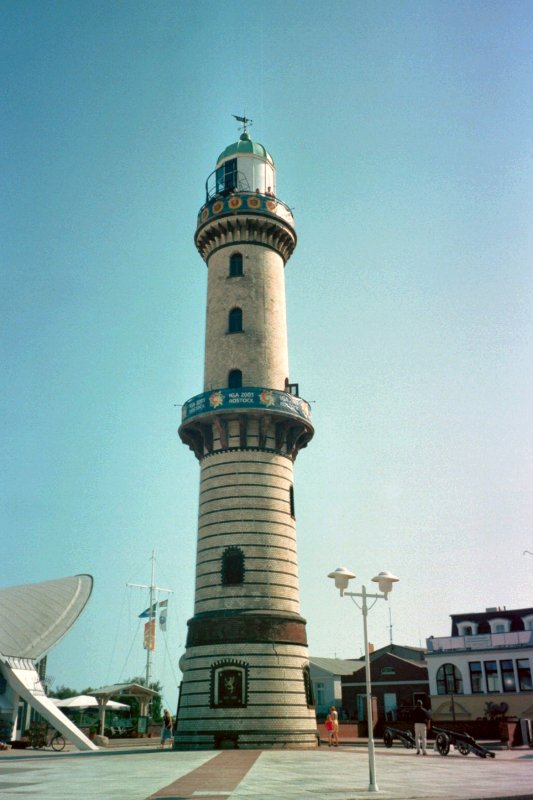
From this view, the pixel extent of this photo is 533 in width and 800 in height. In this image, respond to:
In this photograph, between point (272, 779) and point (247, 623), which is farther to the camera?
point (247, 623)

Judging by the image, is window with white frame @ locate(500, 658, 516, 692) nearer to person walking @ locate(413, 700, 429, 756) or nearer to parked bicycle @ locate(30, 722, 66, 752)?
person walking @ locate(413, 700, 429, 756)

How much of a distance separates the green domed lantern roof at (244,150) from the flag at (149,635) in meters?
52.4

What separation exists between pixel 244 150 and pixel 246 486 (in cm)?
2282

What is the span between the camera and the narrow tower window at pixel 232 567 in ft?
121

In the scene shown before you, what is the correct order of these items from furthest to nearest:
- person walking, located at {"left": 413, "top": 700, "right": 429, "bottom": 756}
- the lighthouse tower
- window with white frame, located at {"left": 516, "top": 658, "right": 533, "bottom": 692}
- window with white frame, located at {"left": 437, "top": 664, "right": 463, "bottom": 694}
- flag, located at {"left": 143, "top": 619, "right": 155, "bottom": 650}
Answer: flag, located at {"left": 143, "top": 619, "right": 155, "bottom": 650}
window with white frame, located at {"left": 437, "top": 664, "right": 463, "bottom": 694}
window with white frame, located at {"left": 516, "top": 658, "right": 533, "bottom": 692}
the lighthouse tower
person walking, located at {"left": 413, "top": 700, "right": 429, "bottom": 756}

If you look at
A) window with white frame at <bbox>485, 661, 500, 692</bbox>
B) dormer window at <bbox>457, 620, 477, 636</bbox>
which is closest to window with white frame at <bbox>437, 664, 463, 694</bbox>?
window with white frame at <bbox>485, 661, 500, 692</bbox>

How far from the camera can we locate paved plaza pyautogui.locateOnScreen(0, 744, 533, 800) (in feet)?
48.2

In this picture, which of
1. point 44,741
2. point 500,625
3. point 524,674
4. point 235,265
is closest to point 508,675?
point 524,674

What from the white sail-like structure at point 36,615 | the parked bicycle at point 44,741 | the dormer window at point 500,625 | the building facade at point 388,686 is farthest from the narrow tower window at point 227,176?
the building facade at point 388,686

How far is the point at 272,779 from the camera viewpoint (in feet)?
59.4

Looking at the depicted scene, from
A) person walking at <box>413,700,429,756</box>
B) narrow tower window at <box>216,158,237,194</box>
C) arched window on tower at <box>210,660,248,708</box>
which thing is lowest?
person walking at <box>413,700,429,756</box>

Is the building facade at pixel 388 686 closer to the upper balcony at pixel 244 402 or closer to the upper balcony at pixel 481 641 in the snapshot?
the upper balcony at pixel 481 641

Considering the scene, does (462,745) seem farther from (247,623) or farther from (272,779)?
(272,779)

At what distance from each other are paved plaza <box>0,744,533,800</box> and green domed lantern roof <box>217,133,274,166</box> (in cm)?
3588
